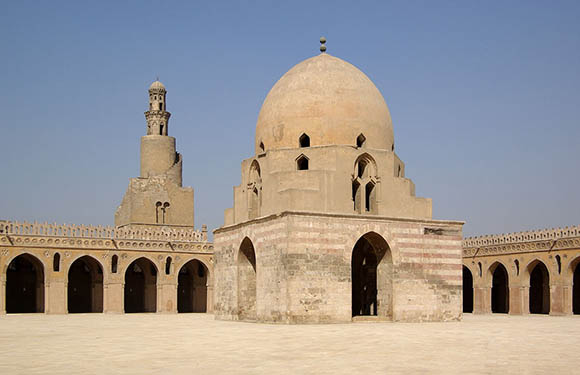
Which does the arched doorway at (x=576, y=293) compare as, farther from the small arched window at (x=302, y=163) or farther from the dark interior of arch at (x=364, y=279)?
the small arched window at (x=302, y=163)

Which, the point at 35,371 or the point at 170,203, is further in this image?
the point at 170,203

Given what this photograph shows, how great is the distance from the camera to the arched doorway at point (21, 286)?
34312mm

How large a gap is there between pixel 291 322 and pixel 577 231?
14.4 metres

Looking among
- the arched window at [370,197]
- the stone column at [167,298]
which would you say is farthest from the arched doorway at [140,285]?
the arched window at [370,197]

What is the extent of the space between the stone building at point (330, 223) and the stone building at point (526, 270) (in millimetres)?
8647

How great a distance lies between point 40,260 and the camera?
30.6 m

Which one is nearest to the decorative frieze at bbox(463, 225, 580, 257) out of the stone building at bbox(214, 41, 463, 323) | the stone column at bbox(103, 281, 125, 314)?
the stone building at bbox(214, 41, 463, 323)

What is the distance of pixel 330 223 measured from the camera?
66.8 feet

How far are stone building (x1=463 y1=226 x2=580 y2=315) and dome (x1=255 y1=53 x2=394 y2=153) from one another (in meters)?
10.1

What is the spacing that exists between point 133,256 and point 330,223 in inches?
587

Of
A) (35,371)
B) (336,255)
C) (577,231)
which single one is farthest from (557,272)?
(35,371)

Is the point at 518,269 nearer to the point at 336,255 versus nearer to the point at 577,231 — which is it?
the point at 577,231

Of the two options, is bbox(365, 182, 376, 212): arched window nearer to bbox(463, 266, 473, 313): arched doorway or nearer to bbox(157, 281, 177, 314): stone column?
bbox(157, 281, 177, 314): stone column

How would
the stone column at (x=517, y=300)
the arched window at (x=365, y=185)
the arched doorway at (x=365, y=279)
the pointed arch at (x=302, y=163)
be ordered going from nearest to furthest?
the arched window at (x=365, y=185) → the pointed arch at (x=302, y=163) → the arched doorway at (x=365, y=279) → the stone column at (x=517, y=300)
